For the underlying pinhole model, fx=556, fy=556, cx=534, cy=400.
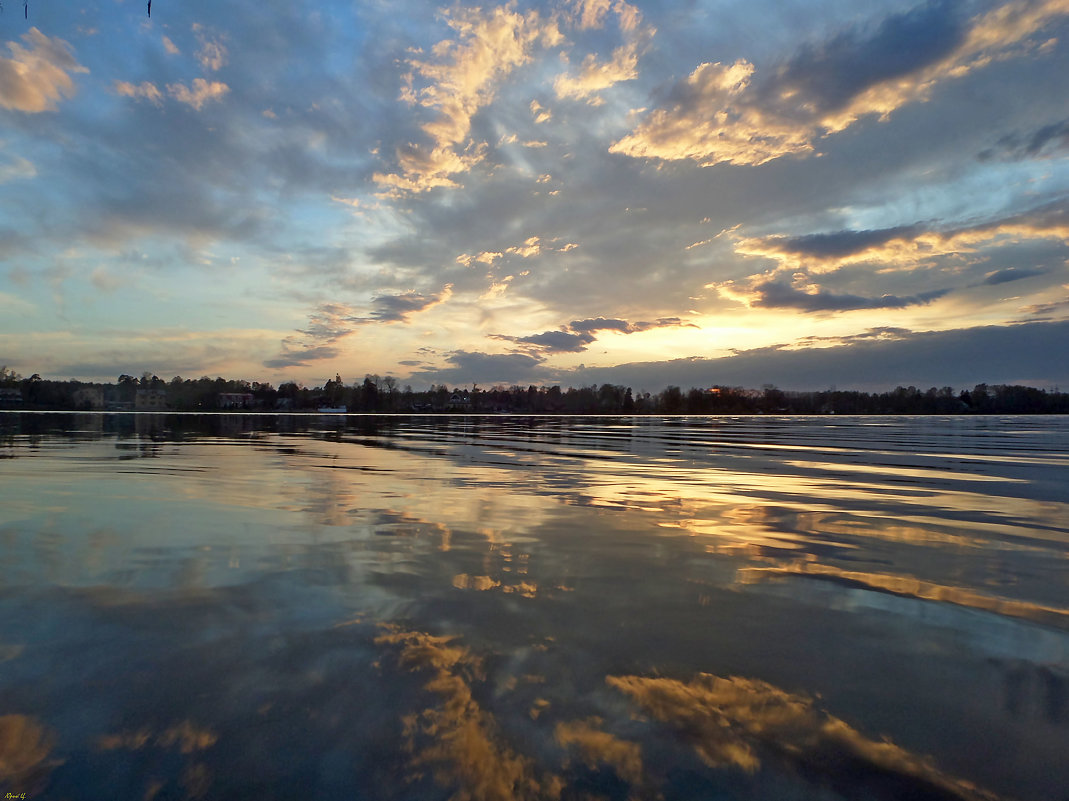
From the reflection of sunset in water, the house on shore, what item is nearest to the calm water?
the reflection of sunset in water

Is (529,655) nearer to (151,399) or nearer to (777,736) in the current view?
(777,736)

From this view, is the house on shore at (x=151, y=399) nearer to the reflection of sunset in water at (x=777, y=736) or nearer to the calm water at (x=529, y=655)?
the calm water at (x=529, y=655)

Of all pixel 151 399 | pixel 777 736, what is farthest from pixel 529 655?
pixel 151 399

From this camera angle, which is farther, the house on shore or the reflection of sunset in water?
the house on shore

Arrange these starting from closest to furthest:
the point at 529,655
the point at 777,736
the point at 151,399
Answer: the point at 777,736, the point at 529,655, the point at 151,399

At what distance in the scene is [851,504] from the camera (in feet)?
38.8

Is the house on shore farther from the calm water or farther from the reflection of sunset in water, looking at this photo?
the reflection of sunset in water

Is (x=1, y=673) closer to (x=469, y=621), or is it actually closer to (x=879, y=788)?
(x=469, y=621)

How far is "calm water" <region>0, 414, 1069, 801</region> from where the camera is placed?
319cm

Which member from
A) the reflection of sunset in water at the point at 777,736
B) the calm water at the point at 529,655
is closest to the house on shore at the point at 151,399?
the calm water at the point at 529,655

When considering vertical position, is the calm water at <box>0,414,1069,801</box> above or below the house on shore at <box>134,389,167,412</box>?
below

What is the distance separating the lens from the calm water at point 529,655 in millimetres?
3189

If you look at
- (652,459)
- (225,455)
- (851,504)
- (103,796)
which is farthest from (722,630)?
(225,455)

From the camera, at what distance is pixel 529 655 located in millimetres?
4562
